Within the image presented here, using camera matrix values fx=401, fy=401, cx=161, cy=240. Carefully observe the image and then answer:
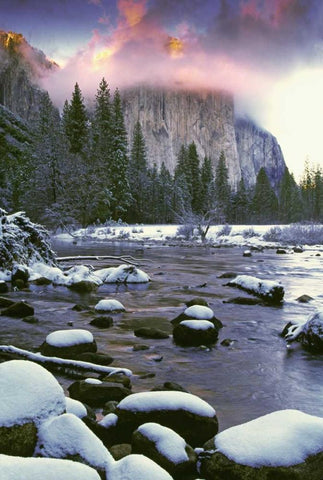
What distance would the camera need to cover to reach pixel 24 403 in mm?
2436

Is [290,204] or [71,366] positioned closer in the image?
[71,366]

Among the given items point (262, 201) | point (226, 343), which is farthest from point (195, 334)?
point (262, 201)

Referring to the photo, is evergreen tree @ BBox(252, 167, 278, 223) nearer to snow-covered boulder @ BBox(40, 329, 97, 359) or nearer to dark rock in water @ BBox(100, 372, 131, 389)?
snow-covered boulder @ BBox(40, 329, 97, 359)

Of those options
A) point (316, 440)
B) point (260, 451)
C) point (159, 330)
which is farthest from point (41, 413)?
point (159, 330)

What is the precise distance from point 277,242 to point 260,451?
32.0 meters

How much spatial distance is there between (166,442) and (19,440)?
94cm

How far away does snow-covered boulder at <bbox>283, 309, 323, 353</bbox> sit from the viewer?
557cm

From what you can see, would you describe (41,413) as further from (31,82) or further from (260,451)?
(31,82)

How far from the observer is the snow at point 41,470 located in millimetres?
1775

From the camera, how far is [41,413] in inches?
97.3

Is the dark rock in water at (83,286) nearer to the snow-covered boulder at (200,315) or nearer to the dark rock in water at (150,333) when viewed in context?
the snow-covered boulder at (200,315)

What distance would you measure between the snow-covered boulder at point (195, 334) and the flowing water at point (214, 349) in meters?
0.15

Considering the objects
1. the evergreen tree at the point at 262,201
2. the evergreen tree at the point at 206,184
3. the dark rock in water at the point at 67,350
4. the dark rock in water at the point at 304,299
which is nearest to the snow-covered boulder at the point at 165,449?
the dark rock in water at the point at 67,350

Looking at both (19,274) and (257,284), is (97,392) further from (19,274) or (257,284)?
(19,274)
